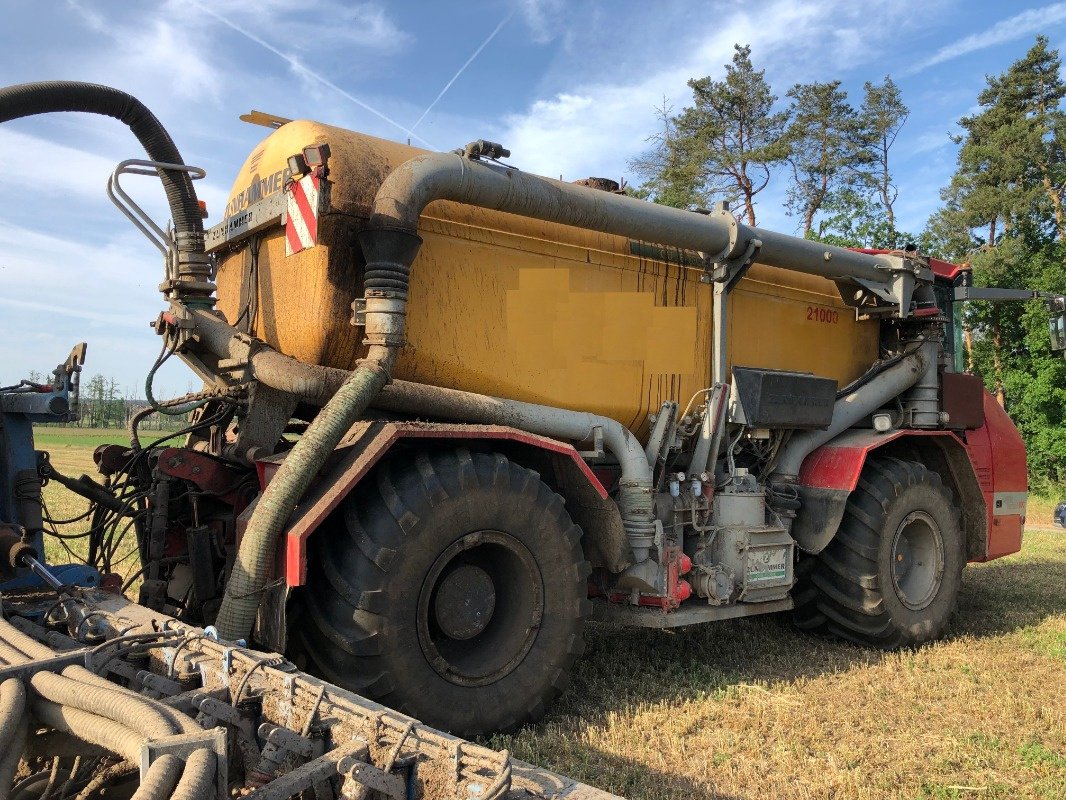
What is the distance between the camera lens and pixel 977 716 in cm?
430

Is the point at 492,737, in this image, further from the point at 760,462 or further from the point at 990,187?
the point at 990,187

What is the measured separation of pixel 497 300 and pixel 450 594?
1.60 m

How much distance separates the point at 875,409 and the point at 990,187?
23.6 metres

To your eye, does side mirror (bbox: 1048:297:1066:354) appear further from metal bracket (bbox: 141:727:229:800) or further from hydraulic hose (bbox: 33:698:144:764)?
hydraulic hose (bbox: 33:698:144:764)

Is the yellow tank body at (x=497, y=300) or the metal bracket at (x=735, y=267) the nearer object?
the yellow tank body at (x=497, y=300)

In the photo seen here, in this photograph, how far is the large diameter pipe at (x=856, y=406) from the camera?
19.0 ft

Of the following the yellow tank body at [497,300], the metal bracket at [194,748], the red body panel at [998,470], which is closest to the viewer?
the metal bracket at [194,748]

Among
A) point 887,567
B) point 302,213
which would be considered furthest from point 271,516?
point 887,567

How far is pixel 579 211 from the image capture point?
4.42 metres

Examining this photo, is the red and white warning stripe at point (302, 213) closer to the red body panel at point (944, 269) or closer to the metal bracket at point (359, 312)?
the metal bracket at point (359, 312)

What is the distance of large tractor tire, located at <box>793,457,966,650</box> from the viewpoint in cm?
575

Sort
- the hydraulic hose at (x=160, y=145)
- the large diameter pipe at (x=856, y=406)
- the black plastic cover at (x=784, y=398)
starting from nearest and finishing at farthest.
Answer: the hydraulic hose at (x=160, y=145), the black plastic cover at (x=784, y=398), the large diameter pipe at (x=856, y=406)

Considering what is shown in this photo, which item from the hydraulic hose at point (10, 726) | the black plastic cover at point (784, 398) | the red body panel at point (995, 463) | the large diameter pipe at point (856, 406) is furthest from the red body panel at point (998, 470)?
the hydraulic hose at point (10, 726)

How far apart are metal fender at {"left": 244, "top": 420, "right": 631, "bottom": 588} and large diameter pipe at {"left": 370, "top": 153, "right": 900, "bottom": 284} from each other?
93cm
